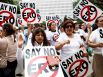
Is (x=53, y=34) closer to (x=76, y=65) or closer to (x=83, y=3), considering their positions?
(x=83, y=3)

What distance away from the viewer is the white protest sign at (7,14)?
12.1 m

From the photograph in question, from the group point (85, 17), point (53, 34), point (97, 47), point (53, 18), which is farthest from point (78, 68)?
point (53, 18)

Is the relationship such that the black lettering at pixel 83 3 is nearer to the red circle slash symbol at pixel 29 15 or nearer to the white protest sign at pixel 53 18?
the red circle slash symbol at pixel 29 15

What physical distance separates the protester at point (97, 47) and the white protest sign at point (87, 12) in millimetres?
2874

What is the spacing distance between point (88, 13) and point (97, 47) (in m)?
3.49

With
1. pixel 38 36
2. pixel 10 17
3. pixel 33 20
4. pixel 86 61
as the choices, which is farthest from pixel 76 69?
pixel 33 20

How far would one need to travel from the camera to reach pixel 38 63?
7.94 meters

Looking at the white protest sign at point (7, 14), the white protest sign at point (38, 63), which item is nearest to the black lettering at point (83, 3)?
the white protest sign at point (7, 14)

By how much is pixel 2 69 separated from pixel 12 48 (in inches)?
21.1

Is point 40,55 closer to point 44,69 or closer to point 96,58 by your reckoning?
point 44,69

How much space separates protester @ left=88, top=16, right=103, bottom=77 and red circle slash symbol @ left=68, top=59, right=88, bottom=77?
0.33 meters

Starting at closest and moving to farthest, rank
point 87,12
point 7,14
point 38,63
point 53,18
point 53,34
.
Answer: point 38,63, point 7,14, point 87,12, point 53,34, point 53,18

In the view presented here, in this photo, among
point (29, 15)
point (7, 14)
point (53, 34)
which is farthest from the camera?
point (29, 15)

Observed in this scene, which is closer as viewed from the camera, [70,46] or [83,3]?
[70,46]
